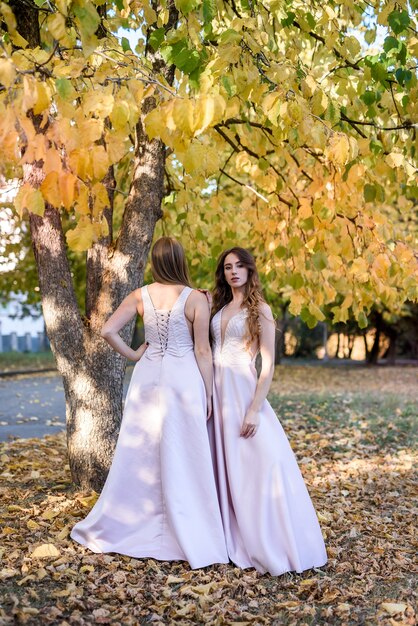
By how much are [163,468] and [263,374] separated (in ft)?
2.82

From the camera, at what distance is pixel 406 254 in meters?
5.60

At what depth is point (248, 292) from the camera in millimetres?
4398

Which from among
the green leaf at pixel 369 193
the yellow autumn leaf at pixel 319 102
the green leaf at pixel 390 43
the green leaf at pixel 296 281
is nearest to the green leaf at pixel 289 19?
the yellow autumn leaf at pixel 319 102

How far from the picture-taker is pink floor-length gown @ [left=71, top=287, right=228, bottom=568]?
416 centimetres

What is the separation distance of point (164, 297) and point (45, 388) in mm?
12738

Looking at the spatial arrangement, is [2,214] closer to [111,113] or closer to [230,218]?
[230,218]

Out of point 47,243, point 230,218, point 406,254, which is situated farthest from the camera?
point 230,218

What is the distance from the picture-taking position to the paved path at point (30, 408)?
9391 millimetres

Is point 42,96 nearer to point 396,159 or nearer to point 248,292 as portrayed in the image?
point 248,292

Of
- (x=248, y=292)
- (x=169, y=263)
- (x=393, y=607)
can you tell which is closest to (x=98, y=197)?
(x=169, y=263)

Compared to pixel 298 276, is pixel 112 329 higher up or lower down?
lower down

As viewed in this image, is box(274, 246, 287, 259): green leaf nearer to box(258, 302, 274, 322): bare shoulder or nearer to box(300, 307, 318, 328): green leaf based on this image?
box(300, 307, 318, 328): green leaf

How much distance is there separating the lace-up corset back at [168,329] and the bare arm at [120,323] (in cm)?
12

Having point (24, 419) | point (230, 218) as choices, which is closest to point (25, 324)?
point (24, 419)
